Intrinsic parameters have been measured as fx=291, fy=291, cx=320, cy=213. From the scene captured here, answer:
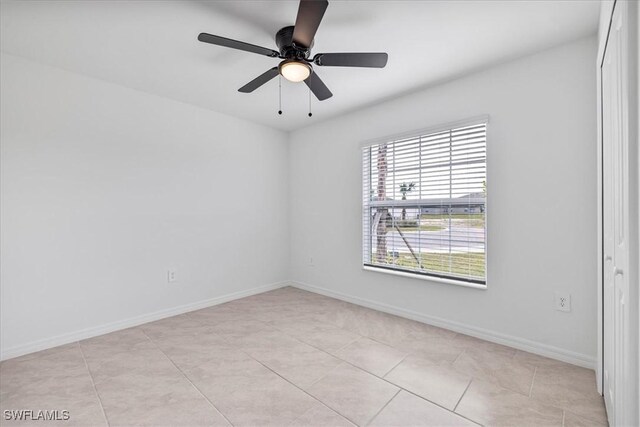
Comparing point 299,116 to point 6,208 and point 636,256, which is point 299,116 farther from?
point 636,256

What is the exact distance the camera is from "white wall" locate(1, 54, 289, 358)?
2328 mm

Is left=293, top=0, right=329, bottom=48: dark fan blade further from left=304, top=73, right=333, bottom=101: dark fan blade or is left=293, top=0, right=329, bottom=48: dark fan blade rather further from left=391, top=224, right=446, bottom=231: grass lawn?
left=391, top=224, right=446, bottom=231: grass lawn

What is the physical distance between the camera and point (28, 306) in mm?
2348

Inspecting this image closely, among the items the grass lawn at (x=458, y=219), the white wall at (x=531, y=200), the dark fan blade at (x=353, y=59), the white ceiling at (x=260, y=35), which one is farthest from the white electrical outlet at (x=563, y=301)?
the dark fan blade at (x=353, y=59)

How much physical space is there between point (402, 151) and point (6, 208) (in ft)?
11.5

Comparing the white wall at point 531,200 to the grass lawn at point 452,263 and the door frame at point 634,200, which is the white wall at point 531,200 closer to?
the grass lawn at point 452,263

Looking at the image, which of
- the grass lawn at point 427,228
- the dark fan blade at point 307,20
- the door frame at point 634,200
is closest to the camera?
the door frame at point 634,200

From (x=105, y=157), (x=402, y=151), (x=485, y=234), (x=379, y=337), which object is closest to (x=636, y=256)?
(x=485, y=234)

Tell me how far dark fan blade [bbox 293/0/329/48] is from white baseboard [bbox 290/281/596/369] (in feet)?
8.62

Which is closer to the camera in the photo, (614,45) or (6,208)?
(614,45)

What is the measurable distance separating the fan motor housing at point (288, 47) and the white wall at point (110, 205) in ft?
6.08

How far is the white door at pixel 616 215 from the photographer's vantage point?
1.04m

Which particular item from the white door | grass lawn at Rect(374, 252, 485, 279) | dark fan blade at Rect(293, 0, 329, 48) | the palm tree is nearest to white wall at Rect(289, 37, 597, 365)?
grass lawn at Rect(374, 252, 485, 279)

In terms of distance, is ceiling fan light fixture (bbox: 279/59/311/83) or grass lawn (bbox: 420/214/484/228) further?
grass lawn (bbox: 420/214/484/228)
